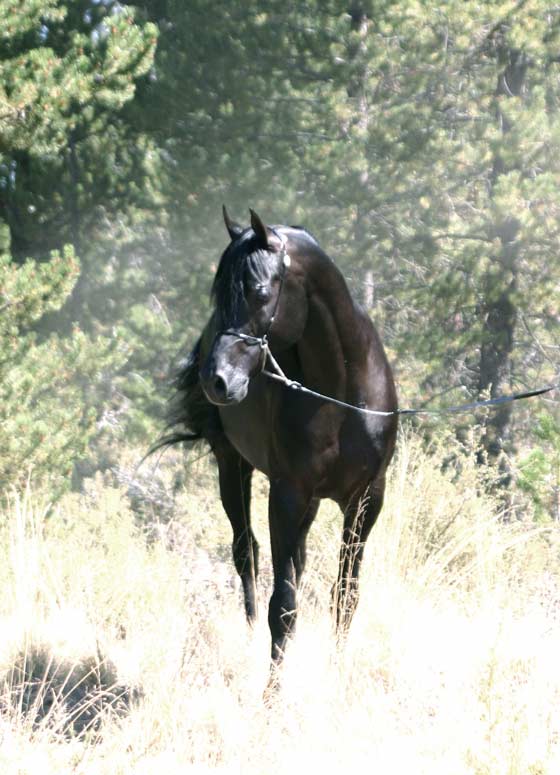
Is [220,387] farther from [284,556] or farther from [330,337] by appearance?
[284,556]

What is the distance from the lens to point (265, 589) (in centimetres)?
633

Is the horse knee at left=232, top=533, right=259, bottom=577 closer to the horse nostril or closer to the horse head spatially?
the horse head

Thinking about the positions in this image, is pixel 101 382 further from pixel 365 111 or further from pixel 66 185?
pixel 365 111

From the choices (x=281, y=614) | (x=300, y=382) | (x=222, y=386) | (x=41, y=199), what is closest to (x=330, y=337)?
(x=300, y=382)

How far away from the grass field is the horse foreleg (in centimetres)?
13

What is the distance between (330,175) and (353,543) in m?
7.49

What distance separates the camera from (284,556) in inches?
171

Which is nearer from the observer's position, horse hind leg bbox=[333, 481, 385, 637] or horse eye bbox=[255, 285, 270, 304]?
horse eye bbox=[255, 285, 270, 304]

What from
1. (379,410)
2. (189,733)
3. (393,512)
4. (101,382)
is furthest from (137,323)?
(189,733)

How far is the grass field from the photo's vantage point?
343 centimetres

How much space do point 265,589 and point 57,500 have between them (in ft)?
8.23

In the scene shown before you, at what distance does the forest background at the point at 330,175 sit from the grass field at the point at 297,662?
4.71 meters

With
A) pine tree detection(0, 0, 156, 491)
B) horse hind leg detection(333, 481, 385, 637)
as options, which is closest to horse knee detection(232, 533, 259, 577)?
horse hind leg detection(333, 481, 385, 637)

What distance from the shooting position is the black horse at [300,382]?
400 cm
